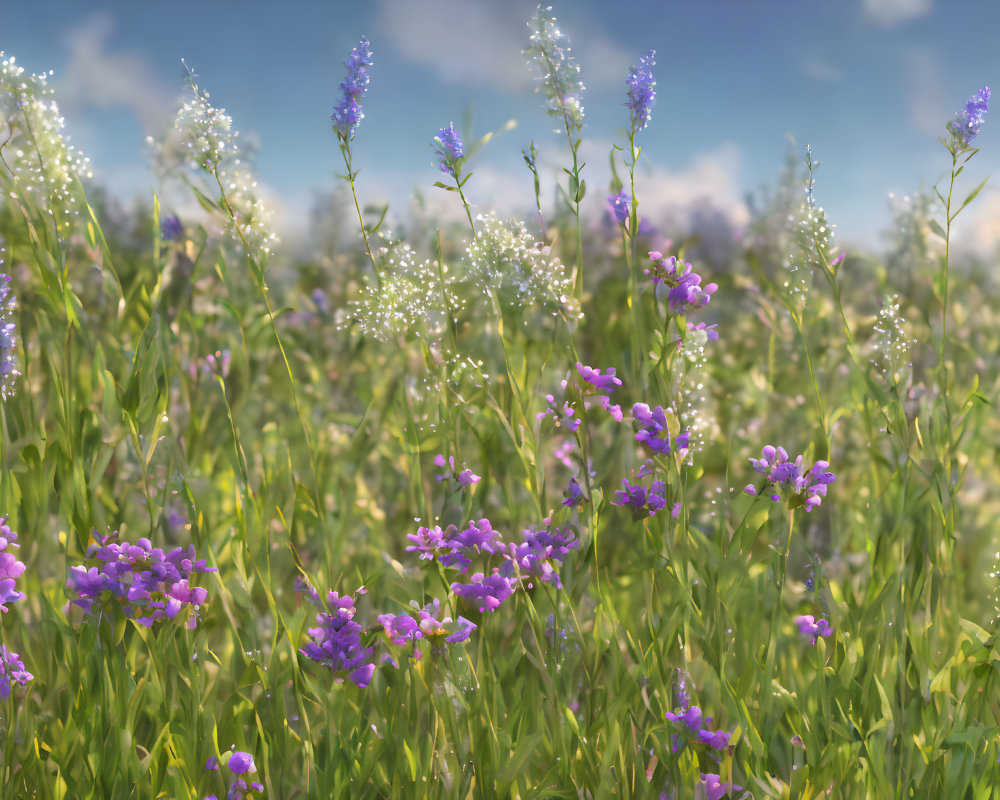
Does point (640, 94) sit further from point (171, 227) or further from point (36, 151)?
point (171, 227)

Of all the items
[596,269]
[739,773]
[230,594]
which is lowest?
[739,773]

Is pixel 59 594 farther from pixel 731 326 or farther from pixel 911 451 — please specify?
pixel 731 326

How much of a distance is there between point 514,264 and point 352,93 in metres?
0.40

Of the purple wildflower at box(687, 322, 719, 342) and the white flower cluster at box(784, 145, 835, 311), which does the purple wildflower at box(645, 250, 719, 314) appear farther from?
the white flower cluster at box(784, 145, 835, 311)

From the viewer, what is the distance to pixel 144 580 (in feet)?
4.21

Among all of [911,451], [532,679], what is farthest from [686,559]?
[911,451]

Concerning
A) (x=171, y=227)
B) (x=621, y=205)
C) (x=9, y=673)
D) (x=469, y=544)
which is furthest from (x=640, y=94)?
(x=171, y=227)

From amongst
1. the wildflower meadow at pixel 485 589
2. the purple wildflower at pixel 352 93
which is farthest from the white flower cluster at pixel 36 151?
the purple wildflower at pixel 352 93

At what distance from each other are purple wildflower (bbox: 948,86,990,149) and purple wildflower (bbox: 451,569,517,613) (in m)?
1.09

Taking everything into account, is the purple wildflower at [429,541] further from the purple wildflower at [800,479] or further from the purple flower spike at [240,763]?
the purple wildflower at [800,479]

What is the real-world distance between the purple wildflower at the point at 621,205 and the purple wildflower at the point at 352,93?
1.51ft

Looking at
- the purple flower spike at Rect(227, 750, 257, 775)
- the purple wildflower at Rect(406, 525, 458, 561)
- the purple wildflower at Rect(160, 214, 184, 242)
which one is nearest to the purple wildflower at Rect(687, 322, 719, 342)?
the purple wildflower at Rect(406, 525, 458, 561)

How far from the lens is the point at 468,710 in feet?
4.41

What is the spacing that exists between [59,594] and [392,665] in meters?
0.73
